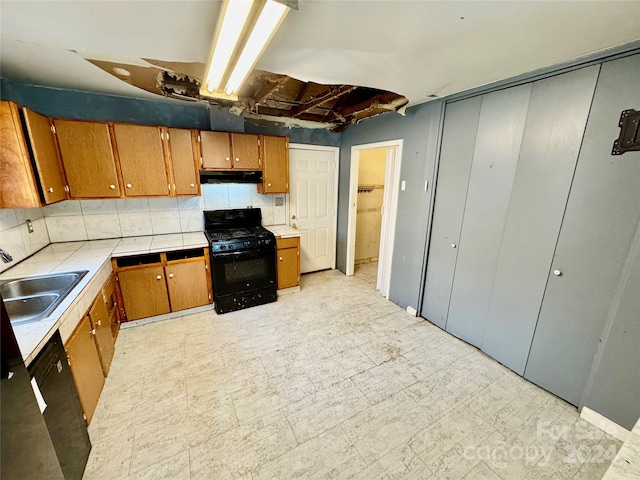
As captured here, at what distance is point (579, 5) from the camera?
3.71 ft

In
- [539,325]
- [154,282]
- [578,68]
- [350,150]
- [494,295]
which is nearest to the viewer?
[578,68]

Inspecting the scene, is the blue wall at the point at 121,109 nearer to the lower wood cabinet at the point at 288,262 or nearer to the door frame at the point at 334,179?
the door frame at the point at 334,179

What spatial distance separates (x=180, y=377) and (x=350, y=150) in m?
3.38

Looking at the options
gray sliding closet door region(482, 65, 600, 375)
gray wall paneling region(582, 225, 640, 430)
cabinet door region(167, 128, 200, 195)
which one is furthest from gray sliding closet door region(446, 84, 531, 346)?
cabinet door region(167, 128, 200, 195)

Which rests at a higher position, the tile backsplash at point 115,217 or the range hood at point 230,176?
the range hood at point 230,176

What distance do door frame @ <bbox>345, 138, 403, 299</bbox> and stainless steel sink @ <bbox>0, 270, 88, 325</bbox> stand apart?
10.1 ft

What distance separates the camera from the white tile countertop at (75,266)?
121cm

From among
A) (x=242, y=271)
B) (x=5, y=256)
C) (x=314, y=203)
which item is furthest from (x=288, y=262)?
(x=5, y=256)

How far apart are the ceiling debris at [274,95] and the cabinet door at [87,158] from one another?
0.61 m

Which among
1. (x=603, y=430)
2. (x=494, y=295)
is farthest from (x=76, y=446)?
(x=603, y=430)

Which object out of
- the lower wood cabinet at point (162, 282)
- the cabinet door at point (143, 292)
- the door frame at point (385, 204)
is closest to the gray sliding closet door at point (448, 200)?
→ the door frame at point (385, 204)

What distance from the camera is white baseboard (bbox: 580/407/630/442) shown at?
161cm

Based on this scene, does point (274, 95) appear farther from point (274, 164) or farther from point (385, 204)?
point (385, 204)

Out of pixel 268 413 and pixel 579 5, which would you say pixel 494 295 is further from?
pixel 268 413
